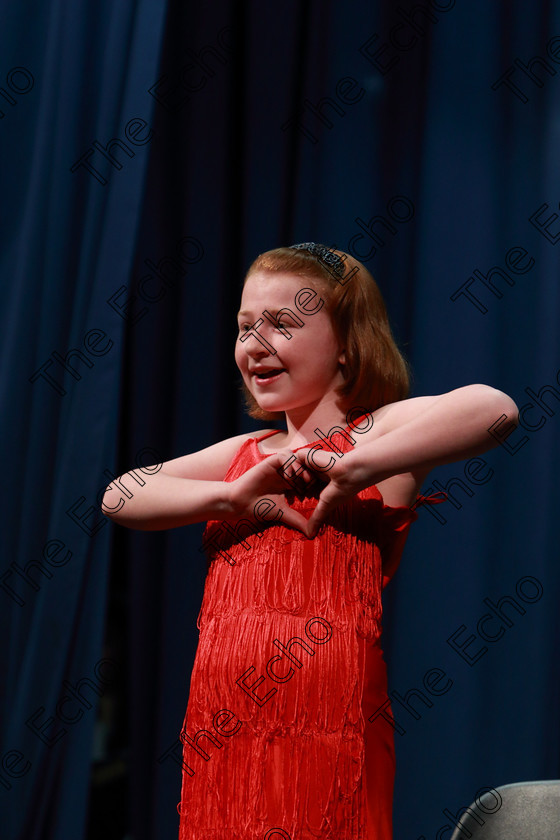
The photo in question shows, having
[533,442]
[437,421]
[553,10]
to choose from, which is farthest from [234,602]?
[553,10]

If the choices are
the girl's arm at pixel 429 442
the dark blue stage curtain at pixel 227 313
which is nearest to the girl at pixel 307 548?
the girl's arm at pixel 429 442

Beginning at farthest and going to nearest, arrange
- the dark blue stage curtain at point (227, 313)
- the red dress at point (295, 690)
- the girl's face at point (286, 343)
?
1. the dark blue stage curtain at point (227, 313)
2. the girl's face at point (286, 343)
3. the red dress at point (295, 690)

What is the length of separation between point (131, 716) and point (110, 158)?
1.09 meters

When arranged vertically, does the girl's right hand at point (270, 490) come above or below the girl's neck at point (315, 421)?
below

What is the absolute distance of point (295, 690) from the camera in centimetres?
97

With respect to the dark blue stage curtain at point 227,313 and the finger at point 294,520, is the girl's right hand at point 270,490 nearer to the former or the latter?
the finger at point 294,520

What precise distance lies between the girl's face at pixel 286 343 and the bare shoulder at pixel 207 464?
111 millimetres

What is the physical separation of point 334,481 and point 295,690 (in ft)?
0.75

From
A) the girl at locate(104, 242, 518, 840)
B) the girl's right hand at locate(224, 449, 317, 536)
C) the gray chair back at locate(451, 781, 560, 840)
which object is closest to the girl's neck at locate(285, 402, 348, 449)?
the girl at locate(104, 242, 518, 840)

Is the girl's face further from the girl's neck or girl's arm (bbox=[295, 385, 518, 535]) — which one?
girl's arm (bbox=[295, 385, 518, 535])

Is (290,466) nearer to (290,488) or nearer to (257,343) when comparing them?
(290,488)

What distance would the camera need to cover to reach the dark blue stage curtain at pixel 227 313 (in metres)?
1.56

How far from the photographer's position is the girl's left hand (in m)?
0.95

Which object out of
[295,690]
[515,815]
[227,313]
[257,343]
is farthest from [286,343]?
[227,313]
